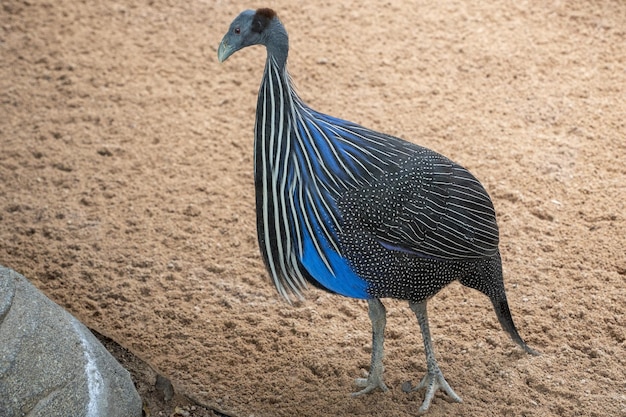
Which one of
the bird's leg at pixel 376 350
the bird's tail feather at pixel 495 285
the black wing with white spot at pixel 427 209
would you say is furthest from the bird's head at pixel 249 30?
the bird's tail feather at pixel 495 285

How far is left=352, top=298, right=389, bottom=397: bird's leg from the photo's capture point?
318 cm

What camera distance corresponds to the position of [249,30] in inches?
113

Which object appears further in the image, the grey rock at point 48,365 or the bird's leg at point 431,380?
the bird's leg at point 431,380

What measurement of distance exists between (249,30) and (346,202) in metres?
0.68

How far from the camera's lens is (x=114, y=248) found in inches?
161

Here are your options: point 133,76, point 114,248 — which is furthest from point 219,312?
point 133,76

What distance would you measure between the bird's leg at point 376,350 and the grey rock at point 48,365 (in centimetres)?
92

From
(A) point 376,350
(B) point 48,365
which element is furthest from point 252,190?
(B) point 48,365

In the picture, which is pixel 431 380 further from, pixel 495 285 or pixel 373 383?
pixel 495 285

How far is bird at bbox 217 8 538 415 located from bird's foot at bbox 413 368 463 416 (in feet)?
1.39

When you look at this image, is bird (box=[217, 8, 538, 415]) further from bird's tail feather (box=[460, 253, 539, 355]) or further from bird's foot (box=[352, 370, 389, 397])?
bird's foot (box=[352, 370, 389, 397])

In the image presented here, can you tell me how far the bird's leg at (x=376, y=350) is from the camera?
318 centimetres

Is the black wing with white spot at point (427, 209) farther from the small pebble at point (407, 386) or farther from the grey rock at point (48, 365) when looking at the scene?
the grey rock at point (48, 365)

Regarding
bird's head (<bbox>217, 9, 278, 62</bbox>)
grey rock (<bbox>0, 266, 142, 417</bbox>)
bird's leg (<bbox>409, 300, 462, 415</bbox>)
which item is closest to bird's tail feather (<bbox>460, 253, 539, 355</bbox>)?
bird's leg (<bbox>409, 300, 462, 415</bbox>)
